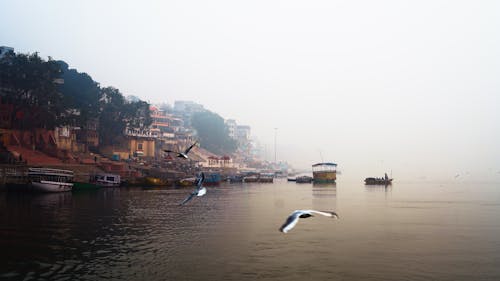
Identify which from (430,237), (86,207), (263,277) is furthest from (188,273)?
(86,207)

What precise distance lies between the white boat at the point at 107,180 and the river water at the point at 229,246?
22709 mm

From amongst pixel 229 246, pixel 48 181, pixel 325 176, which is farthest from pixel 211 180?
pixel 229 246

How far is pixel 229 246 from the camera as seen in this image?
2233cm

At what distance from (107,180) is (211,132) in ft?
361

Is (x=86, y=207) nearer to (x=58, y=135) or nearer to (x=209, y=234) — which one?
(x=209, y=234)

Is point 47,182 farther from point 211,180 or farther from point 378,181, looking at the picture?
point 378,181

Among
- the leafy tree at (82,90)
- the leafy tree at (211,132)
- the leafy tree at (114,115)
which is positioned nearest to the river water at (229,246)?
the leafy tree at (82,90)

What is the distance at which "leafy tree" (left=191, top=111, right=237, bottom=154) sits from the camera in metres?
169

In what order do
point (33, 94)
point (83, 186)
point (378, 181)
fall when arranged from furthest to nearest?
point (378, 181), point (33, 94), point (83, 186)

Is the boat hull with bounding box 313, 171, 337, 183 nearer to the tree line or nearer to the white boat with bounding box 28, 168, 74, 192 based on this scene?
the tree line

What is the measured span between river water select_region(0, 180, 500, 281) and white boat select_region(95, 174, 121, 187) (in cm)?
2271

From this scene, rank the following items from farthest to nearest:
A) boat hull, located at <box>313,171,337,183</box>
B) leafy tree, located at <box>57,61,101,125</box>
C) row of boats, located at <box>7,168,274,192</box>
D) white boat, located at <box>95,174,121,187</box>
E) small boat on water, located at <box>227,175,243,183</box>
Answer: small boat on water, located at <box>227,175,243,183</box> < boat hull, located at <box>313,171,337,183</box> < leafy tree, located at <box>57,61,101,125</box> < white boat, located at <box>95,174,121,187</box> < row of boats, located at <box>7,168,274,192</box>

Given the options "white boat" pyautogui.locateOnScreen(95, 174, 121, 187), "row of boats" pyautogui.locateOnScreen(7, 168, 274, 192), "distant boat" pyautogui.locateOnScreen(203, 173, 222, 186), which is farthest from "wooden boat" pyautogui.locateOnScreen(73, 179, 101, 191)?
"distant boat" pyautogui.locateOnScreen(203, 173, 222, 186)

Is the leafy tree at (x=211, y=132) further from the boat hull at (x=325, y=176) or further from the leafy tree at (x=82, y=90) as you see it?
the leafy tree at (x=82, y=90)
